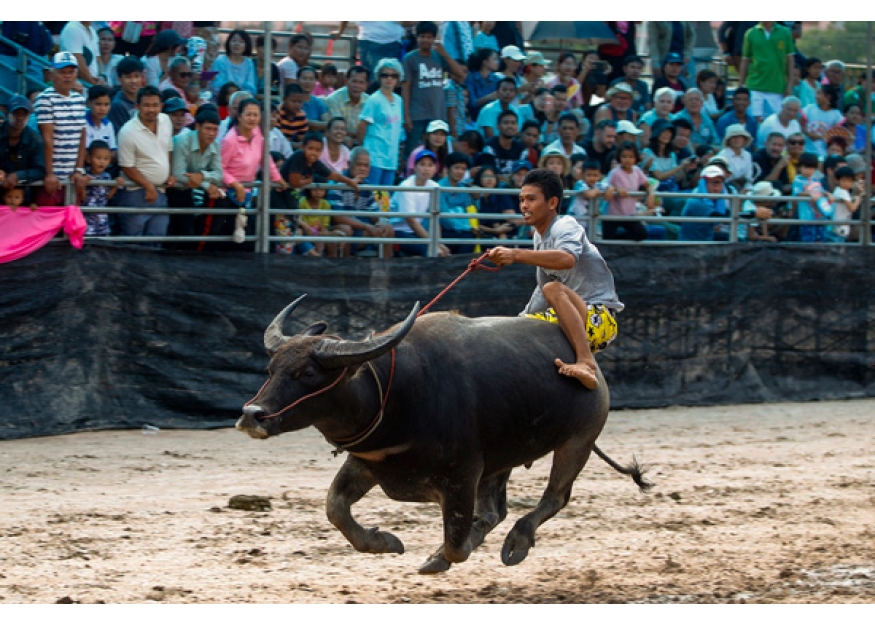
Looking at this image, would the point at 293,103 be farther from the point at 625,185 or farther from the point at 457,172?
the point at 625,185

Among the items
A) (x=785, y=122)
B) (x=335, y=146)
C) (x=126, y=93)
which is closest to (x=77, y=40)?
(x=126, y=93)

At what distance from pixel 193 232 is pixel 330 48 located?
5.66 m

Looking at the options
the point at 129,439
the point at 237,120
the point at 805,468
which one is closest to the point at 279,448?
the point at 129,439

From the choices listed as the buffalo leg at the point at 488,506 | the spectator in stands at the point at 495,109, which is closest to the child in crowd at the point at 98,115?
the spectator in stands at the point at 495,109

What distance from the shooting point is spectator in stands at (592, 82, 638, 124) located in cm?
1503

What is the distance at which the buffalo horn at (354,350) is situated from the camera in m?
5.69

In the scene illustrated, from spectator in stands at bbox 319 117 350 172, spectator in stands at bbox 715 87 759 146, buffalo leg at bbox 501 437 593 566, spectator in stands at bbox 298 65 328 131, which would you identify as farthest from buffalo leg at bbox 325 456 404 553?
spectator in stands at bbox 715 87 759 146

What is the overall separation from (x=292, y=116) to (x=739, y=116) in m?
6.29

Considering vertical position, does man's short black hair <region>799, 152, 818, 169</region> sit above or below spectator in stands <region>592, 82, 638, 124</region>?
below

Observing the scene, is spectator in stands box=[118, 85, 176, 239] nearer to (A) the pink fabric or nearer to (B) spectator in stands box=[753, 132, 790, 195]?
(A) the pink fabric

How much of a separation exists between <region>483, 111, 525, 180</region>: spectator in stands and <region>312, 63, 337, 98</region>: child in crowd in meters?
1.82

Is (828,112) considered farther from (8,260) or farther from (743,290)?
(8,260)

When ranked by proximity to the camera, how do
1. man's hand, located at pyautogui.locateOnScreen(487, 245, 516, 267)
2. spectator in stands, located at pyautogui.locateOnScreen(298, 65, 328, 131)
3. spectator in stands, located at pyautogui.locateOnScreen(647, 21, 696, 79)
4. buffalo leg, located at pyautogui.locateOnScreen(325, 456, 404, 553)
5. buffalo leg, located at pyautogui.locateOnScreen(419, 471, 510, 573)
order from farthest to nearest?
spectator in stands, located at pyautogui.locateOnScreen(647, 21, 696, 79)
spectator in stands, located at pyautogui.locateOnScreen(298, 65, 328, 131)
buffalo leg, located at pyautogui.locateOnScreen(419, 471, 510, 573)
buffalo leg, located at pyautogui.locateOnScreen(325, 456, 404, 553)
man's hand, located at pyautogui.locateOnScreen(487, 245, 516, 267)

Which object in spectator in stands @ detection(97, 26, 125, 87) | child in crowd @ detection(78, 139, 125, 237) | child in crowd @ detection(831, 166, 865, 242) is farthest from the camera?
child in crowd @ detection(831, 166, 865, 242)
